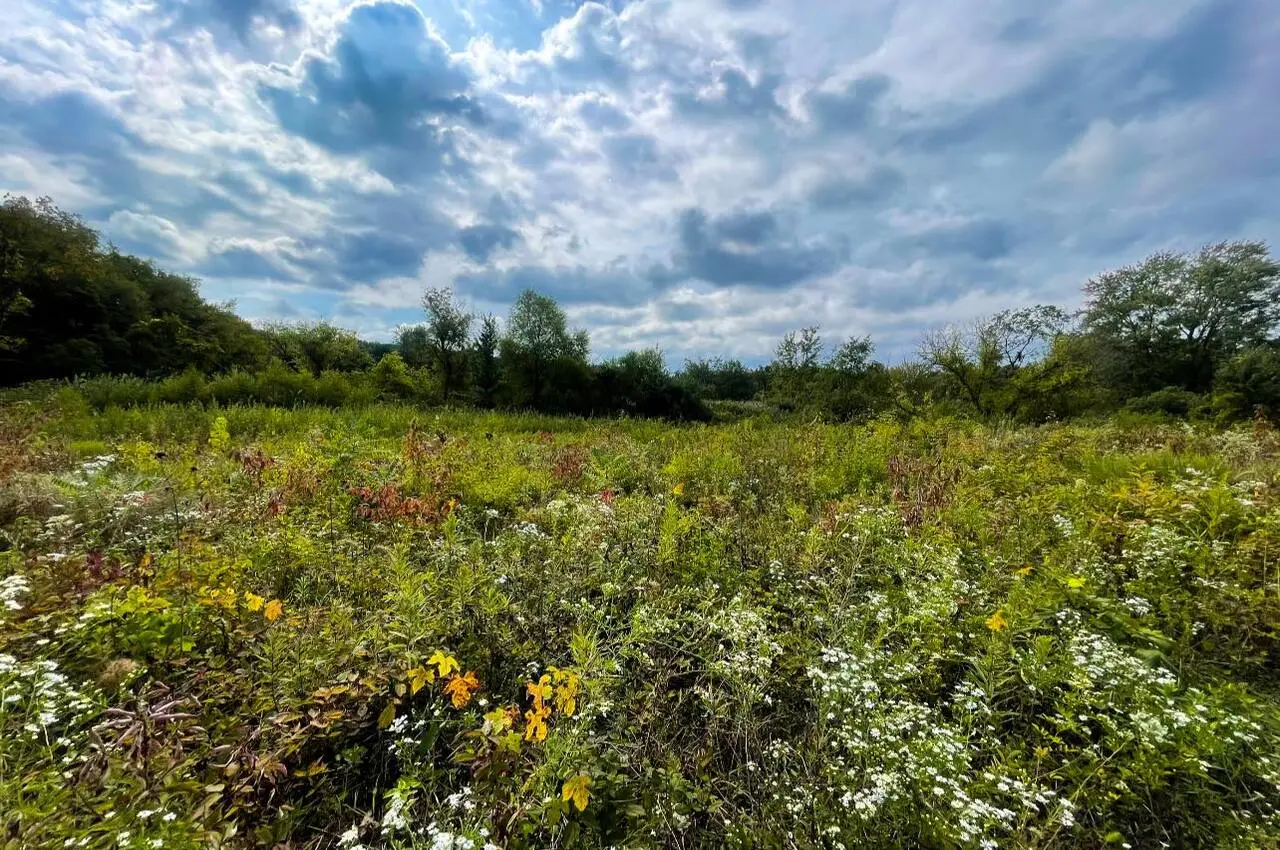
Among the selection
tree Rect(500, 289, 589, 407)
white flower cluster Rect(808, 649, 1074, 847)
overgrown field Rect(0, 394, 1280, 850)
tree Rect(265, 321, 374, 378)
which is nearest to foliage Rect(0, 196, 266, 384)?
tree Rect(265, 321, 374, 378)

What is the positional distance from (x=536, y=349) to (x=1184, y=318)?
137 ft

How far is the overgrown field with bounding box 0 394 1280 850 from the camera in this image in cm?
177

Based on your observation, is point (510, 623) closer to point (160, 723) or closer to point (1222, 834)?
point (160, 723)

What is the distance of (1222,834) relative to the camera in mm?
1809

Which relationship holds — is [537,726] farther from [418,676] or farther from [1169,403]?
[1169,403]

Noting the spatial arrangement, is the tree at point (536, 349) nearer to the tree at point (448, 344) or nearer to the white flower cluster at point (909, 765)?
the tree at point (448, 344)

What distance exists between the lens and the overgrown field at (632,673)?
177cm

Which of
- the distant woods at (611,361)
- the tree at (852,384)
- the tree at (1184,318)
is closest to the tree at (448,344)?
the distant woods at (611,361)

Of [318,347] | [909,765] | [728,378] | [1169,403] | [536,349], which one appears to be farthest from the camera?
[728,378]

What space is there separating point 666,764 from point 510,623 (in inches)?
49.7

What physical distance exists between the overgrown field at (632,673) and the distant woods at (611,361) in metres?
15.3

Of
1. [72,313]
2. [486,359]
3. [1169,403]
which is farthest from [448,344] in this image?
[1169,403]

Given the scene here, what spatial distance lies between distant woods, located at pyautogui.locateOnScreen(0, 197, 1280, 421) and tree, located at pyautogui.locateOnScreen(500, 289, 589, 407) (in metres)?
0.11

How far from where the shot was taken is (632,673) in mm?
2654
